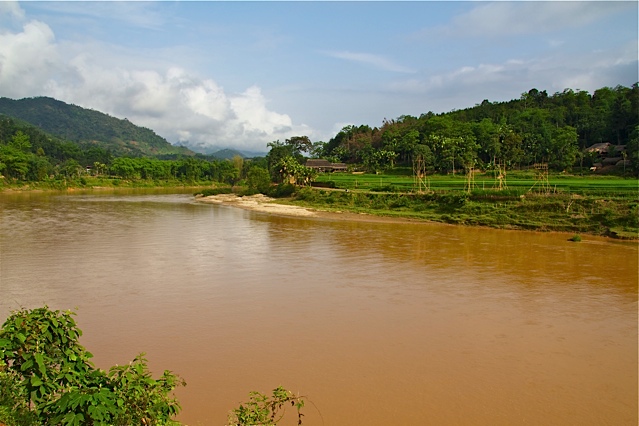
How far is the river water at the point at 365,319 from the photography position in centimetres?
719

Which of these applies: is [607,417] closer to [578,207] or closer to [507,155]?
[578,207]

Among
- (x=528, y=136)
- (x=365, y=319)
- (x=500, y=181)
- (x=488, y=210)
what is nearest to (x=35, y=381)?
(x=365, y=319)

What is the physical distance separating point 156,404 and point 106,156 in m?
101

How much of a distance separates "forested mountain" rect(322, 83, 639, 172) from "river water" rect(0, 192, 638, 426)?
26.8 m

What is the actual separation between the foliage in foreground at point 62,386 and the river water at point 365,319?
2.48m

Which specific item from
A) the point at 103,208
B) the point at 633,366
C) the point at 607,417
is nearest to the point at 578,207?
the point at 633,366

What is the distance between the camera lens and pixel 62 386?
4125 mm

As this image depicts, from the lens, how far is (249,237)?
76.1ft

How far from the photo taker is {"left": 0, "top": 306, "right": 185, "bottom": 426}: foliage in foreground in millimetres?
3729

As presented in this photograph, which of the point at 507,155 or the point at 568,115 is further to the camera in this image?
the point at 568,115

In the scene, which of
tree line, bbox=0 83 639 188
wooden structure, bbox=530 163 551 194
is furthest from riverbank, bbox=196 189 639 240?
tree line, bbox=0 83 639 188

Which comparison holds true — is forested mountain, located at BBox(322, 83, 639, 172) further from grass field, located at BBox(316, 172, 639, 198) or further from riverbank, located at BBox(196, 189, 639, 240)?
riverbank, located at BBox(196, 189, 639, 240)

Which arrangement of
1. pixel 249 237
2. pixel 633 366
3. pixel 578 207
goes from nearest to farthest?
pixel 633 366 → pixel 249 237 → pixel 578 207

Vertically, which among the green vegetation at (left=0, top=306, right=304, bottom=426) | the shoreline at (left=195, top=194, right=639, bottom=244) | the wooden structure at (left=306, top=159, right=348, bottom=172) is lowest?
the shoreline at (left=195, top=194, right=639, bottom=244)
